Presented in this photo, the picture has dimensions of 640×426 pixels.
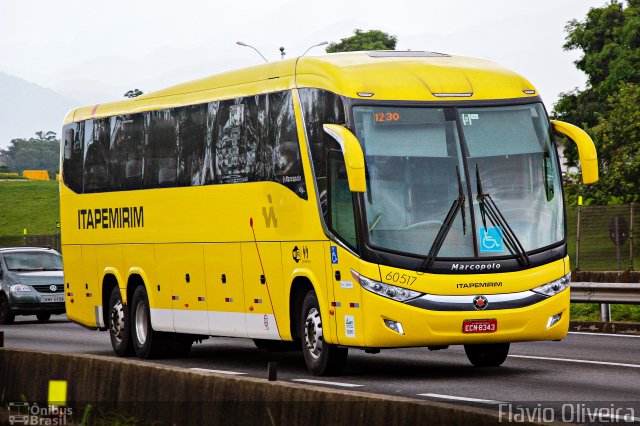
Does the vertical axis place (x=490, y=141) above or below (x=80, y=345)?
above

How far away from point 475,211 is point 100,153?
8324 millimetres

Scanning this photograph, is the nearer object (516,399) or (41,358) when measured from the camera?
(41,358)

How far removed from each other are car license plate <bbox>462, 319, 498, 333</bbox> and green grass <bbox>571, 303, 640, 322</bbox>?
32.4ft

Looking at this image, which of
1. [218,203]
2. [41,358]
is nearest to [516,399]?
[41,358]

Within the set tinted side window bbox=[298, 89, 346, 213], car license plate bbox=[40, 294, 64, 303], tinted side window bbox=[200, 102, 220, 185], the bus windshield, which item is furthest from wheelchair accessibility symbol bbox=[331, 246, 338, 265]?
car license plate bbox=[40, 294, 64, 303]

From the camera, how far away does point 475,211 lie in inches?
617

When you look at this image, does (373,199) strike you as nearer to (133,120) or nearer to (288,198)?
(288,198)

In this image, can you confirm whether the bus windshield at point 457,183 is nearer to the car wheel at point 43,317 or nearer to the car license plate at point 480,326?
the car license plate at point 480,326

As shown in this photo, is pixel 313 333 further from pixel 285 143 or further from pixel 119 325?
pixel 119 325

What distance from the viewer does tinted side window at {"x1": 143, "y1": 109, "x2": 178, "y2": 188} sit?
20.2 metres

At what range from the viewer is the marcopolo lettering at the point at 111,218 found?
69.5 ft

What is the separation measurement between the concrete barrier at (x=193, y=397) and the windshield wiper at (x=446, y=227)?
4439 millimetres

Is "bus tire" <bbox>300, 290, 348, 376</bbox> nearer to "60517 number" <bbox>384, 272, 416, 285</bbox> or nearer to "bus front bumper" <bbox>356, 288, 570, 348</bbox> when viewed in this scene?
"bus front bumper" <bbox>356, 288, 570, 348</bbox>

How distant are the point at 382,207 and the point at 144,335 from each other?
20.7ft
